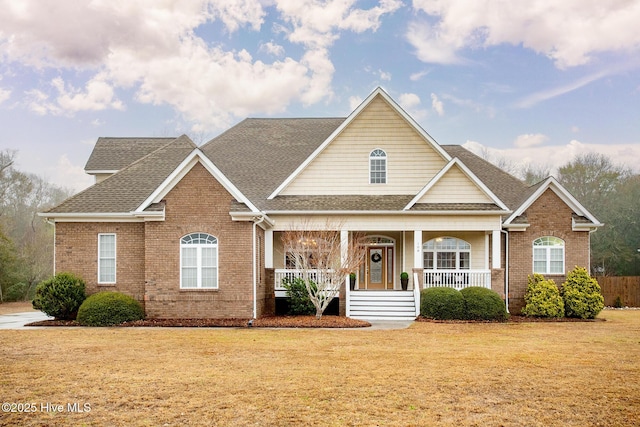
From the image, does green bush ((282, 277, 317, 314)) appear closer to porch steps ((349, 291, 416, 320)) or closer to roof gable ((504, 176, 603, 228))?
porch steps ((349, 291, 416, 320))

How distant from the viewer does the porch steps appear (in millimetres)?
23062

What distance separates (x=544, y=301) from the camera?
23766 millimetres

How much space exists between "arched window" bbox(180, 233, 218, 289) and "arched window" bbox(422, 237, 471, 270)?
9262 millimetres

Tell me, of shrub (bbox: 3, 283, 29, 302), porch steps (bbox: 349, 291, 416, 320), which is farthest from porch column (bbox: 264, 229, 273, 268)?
shrub (bbox: 3, 283, 29, 302)

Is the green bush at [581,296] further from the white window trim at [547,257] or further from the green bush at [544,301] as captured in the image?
the white window trim at [547,257]

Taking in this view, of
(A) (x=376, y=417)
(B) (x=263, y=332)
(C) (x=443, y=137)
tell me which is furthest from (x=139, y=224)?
(C) (x=443, y=137)

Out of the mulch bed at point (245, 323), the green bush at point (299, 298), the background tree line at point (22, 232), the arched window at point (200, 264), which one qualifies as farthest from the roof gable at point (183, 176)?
the background tree line at point (22, 232)

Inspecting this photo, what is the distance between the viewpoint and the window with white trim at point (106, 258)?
22594 millimetres

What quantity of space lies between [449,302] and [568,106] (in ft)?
72.9

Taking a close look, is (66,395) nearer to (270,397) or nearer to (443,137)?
(270,397)

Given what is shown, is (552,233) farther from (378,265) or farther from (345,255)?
(345,255)

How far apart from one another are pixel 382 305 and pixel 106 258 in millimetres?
10224

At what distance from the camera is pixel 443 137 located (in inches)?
1725

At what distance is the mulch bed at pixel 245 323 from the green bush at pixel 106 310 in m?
0.29
